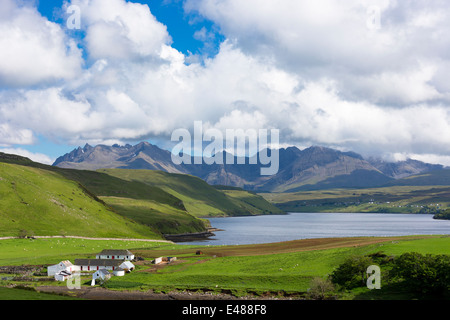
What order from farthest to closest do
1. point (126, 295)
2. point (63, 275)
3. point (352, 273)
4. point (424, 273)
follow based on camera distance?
1. point (63, 275)
2. point (126, 295)
3. point (352, 273)
4. point (424, 273)

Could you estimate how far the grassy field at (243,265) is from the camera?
254 feet

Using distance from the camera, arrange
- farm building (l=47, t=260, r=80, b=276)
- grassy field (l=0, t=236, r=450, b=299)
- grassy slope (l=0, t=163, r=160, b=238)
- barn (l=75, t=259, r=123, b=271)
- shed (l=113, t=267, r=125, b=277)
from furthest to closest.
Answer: grassy slope (l=0, t=163, r=160, b=238), barn (l=75, t=259, r=123, b=271), shed (l=113, t=267, r=125, b=277), farm building (l=47, t=260, r=80, b=276), grassy field (l=0, t=236, r=450, b=299)

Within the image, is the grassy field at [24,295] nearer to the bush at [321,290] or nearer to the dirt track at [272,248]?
the bush at [321,290]

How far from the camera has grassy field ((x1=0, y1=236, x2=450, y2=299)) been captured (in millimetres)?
77312

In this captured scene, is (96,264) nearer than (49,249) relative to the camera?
Yes

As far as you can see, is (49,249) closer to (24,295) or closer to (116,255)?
(116,255)

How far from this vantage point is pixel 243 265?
313 ft

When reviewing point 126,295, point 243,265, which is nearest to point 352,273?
point 243,265

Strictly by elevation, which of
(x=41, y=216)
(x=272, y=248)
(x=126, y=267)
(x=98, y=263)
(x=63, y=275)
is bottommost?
(x=63, y=275)

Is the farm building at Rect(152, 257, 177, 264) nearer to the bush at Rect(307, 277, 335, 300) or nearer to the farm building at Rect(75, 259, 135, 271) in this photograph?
the farm building at Rect(75, 259, 135, 271)

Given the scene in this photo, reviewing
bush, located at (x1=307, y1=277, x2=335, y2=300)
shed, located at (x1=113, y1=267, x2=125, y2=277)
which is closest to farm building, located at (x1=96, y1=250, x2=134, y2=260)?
shed, located at (x1=113, y1=267, x2=125, y2=277)
